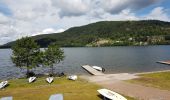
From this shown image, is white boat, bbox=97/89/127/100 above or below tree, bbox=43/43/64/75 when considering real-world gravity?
below

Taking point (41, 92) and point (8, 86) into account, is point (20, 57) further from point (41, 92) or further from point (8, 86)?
point (41, 92)

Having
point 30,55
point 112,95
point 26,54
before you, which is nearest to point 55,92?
point 112,95

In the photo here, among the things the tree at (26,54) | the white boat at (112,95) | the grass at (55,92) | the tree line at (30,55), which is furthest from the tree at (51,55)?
the white boat at (112,95)

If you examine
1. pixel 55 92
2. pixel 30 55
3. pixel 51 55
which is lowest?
pixel 55 92

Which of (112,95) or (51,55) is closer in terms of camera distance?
Answer: (112,95)

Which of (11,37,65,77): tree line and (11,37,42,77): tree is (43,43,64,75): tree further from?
(11,37,42,77): tree

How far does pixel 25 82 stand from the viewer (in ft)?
174

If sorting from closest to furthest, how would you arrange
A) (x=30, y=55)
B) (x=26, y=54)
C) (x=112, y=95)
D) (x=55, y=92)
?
(x=112, y=95) < (x=55, y=92) < (x=26, y=54) < (x=30, y=55)

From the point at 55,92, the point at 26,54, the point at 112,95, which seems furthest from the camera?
the point at 26,54

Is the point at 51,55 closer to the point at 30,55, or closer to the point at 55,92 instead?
the point at 30,55

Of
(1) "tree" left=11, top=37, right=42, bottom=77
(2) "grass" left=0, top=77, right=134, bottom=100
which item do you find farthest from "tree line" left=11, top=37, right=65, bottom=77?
(2) "grass" left=0, top=77, right=134, bottom=100

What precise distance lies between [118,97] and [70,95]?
361 inches

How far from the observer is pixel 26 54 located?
6775cm

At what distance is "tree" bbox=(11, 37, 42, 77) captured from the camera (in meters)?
67.4
